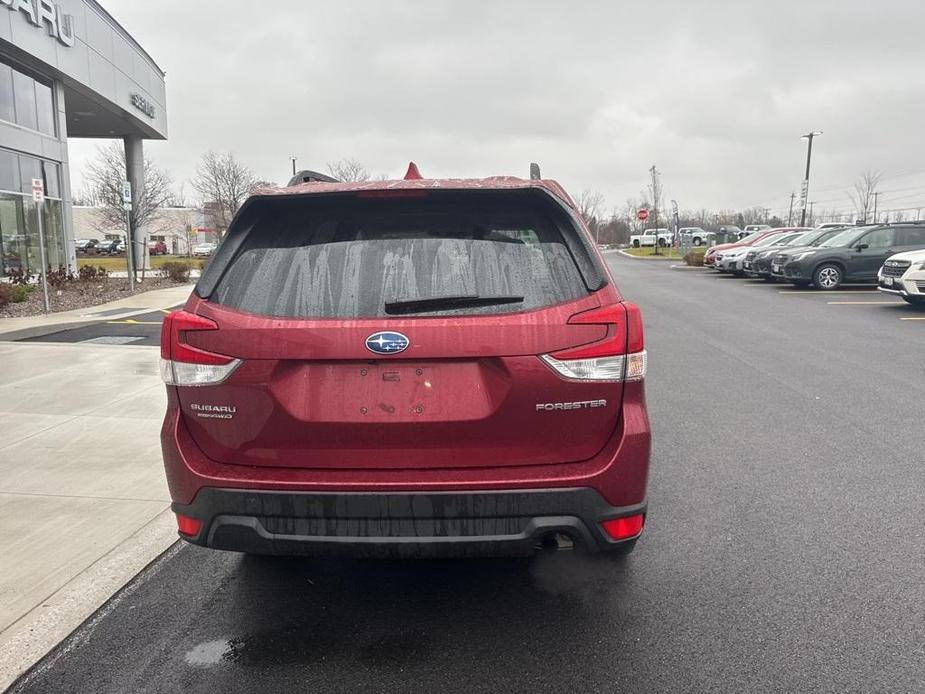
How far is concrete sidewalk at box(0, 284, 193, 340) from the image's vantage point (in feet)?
38.5

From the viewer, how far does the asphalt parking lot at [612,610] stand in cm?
267

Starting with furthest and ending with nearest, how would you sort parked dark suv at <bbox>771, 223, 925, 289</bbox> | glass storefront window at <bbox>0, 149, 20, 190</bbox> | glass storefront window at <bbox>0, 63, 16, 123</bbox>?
glass storefront window at <bbox>0, 149, 20, 190</bbox>, parked dark suv at <bbox>771, 223, 925, 289</bbox>, glass storefront window at <bbox>0, 63, 16, 123</bbox>

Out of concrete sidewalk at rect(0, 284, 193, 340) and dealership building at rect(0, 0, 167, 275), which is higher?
dealership building at rect(0, 0, 167, 275)

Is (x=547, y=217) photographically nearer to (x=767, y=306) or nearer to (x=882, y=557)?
(x=882, y=557)

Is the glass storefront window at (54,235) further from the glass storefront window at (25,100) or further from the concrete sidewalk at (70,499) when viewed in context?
the concrete sidewalk at (70,499)

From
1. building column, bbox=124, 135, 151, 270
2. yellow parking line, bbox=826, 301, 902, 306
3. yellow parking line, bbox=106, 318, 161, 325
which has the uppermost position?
building column, bbox=124, 135, 151, 270

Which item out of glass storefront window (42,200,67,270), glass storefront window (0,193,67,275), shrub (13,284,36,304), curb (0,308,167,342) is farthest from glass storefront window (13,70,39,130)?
curb (0,308,167,342)

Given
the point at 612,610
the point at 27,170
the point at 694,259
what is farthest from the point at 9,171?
the point at 694,259

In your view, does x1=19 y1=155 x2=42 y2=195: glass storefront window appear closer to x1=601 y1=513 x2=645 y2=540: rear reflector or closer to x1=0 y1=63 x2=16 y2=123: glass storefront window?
x1=0 y1=63 x2=16 y2=123: glass storefront window

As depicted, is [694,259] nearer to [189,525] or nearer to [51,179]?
[51,179]

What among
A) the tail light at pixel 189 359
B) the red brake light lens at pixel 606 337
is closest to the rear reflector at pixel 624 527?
the red brake light lens at pixel 606 337

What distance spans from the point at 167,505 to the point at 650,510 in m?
2.91

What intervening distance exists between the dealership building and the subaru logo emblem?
20.6 m

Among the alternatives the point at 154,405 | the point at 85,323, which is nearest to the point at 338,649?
the point at 154,405
